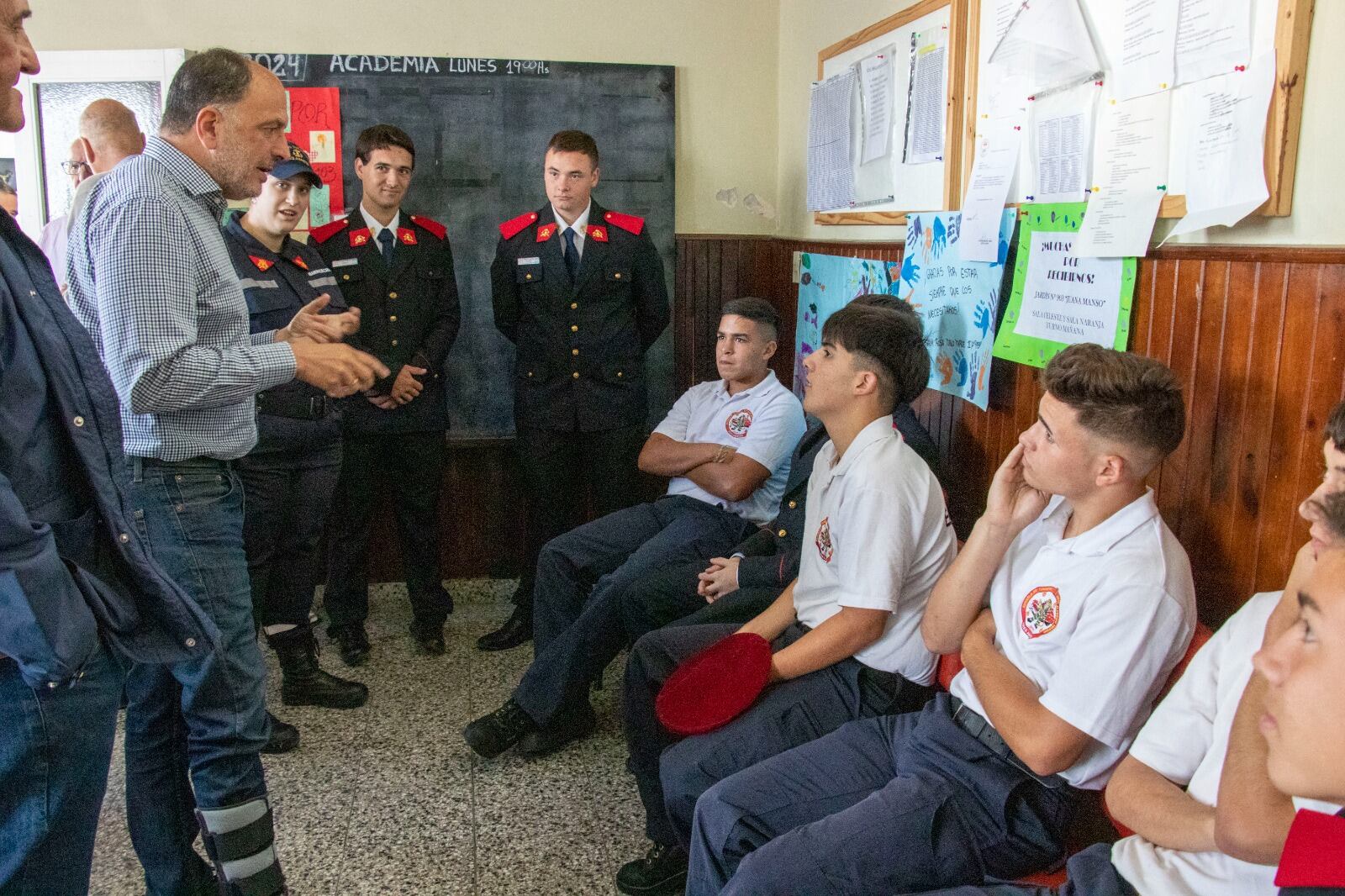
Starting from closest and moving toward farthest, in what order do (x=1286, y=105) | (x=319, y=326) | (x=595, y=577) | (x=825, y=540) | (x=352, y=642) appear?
(x=1286, y=105) → (x=825, y=540) → (x=319, y=326) → (x=595, y=577) → (x=352, y=642)

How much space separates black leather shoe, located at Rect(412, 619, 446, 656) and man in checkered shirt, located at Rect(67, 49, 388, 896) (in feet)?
4.43

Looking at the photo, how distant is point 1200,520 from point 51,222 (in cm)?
307

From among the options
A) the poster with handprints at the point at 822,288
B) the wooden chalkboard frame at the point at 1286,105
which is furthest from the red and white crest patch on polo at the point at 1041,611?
the poster with handprints at the point at 822,288

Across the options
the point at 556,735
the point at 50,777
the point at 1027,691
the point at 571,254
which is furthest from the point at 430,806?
the point at 571,254

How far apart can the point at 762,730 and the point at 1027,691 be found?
1.67 feet

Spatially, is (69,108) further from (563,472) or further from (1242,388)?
(1242,388)

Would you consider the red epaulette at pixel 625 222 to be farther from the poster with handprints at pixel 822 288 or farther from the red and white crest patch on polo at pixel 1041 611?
the red and white crest patch on polo at pixel 1041 611

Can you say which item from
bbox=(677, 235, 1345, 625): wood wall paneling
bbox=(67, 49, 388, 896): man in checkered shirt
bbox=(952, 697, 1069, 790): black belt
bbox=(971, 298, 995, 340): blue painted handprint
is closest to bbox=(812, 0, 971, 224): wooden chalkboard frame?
bbox=(971, 298, 995, 340): blue painted handprint

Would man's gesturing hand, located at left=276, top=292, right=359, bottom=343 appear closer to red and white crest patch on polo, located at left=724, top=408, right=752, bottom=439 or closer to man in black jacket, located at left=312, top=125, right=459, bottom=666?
man in black jacket, located at left=312, top=125, right=459, bottom=666

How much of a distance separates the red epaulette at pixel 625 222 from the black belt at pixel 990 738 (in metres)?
2.16

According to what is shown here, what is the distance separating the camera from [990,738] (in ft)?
4.96

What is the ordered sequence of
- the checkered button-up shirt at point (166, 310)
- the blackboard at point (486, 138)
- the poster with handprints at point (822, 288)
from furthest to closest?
1. the blackboard at point (486, 138)
2. the poster with handprints at point (822, 288)
3. the checkered button-up shirt at point (166, 310)

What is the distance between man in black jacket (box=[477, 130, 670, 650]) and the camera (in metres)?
3.28

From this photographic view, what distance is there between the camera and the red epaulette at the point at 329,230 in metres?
3.15
